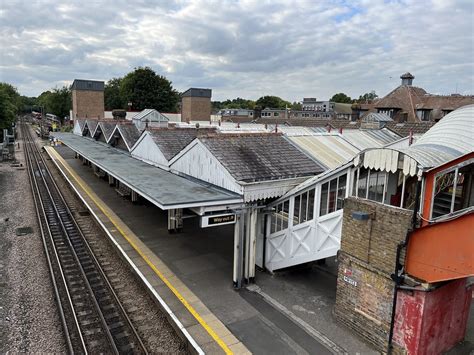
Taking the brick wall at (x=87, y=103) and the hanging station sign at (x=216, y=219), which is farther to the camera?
the brick wall at (x=87, y=103)

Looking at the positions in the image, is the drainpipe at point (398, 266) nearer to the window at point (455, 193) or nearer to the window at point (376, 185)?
the window at point (455, 193)

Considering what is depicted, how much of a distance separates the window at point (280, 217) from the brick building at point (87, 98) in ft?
147

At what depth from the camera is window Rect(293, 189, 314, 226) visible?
941cm

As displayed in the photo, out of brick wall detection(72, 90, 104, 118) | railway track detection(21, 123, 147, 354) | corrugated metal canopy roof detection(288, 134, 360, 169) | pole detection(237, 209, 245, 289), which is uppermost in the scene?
brick wall detection(72, 90, 104, 118)

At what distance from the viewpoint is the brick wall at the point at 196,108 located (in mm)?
52594

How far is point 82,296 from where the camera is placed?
995 centimetres

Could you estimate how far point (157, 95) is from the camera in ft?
206

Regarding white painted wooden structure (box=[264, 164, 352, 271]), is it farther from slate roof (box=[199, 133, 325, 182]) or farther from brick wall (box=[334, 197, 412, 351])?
slate roof (box=[199, 133, 325, 182])

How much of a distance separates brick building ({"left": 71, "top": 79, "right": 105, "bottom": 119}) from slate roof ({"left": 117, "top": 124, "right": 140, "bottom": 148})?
30410mm

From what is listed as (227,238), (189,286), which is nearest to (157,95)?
(227,238)

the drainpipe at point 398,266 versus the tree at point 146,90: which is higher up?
the tree at point 146,90

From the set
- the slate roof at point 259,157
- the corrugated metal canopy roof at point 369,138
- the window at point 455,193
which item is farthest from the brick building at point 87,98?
the window at point 455,193

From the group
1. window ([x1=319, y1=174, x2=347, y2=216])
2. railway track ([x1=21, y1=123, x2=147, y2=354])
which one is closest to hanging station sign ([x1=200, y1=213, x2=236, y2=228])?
window ([x1=319, y1=174, x2=347, y2=216])

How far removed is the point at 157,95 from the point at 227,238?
53212mm
